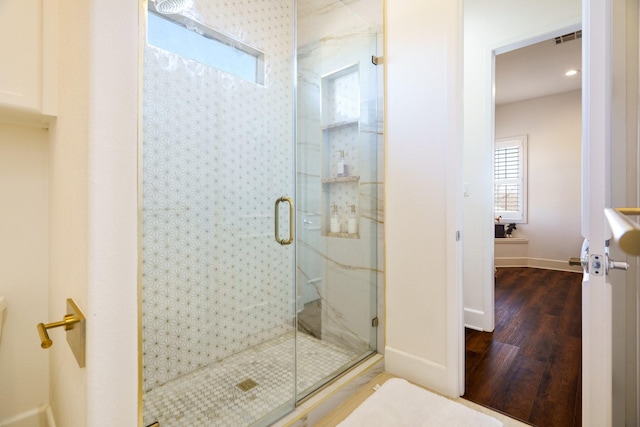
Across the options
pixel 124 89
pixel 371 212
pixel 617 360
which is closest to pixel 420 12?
pixel 371 212

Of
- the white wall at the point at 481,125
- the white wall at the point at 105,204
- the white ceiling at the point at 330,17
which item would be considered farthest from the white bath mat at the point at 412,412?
the white ceiling at the point at 330,17

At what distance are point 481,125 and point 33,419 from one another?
339cm

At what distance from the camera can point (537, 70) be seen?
401 centimetres

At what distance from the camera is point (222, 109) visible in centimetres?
199

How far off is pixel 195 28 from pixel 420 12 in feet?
4.53

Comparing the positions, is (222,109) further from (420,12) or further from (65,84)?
(420,12)

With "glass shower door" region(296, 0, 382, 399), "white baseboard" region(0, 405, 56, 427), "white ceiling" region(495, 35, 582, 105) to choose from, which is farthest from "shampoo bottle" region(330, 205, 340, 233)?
"white ceiling" region(495, 35, 582, 105)

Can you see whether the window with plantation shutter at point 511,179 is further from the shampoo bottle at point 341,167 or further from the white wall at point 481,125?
the shampoo bottle at point 341,167

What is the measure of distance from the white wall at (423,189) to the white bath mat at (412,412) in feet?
0.45

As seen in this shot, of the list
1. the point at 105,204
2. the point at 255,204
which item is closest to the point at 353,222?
the point at 255,204

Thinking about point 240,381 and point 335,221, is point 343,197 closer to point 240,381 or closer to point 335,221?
point 335,221

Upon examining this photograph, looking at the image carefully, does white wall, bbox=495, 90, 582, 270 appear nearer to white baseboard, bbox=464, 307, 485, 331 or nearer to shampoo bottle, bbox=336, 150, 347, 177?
white baseboard, bbox=464, 307, 485, 331

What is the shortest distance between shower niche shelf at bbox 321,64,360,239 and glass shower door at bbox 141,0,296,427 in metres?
0.29

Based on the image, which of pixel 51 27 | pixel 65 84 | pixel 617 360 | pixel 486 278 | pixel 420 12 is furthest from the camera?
pixel 486 278
